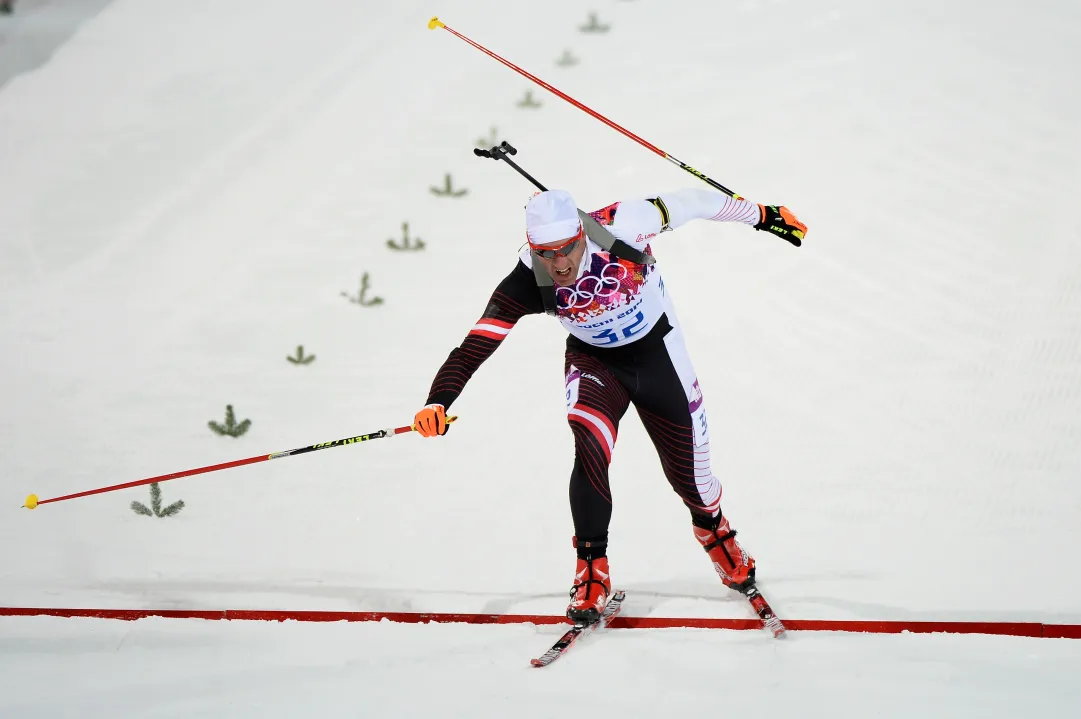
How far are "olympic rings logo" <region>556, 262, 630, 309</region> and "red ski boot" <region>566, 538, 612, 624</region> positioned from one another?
973 mm

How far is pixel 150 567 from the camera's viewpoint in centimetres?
487

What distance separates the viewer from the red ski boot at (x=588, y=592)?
3883 millimetres

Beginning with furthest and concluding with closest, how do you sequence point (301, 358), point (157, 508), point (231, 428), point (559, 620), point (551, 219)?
1. point (301, 358)
2. point (231, 428)
3. point (157, 508)
4. point (559, 620)
5. point (551, 219)

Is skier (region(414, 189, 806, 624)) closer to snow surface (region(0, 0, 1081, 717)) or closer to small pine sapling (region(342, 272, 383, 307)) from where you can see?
snow surface (region(0, 0, 1081, 717))

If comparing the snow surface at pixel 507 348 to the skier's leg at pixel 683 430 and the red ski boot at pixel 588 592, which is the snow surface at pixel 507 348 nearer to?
the red ski boot at pixel 588 592

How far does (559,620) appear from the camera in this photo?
161 inches

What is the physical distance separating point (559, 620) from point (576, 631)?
21 centimetres

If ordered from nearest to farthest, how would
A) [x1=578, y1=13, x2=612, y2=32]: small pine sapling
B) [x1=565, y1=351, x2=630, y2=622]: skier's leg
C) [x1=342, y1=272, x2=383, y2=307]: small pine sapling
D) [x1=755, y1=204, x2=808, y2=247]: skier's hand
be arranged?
[x1=565, y1=351, x2=630, y2=622]: skier's leg, [x1=755, y1=204, x2=808, y2=247]: skier's hand, [x1=342, y1=272, x2=383, y2=307]: small pine sapling, [x1=578, y1=13, x2=612, y2=32]: small pine sapling

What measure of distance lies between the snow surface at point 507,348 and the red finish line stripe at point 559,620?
0.12m

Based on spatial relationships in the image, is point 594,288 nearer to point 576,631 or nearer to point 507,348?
point 576,631

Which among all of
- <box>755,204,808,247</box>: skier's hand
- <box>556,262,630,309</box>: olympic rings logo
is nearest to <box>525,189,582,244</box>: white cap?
<box>556,262,630,309</box>: olympic rings logo

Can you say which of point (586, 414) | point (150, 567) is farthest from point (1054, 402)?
point (150, 567)

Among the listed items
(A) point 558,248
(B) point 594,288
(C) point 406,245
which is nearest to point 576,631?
(B) point 594,288

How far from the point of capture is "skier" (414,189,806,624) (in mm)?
3633
